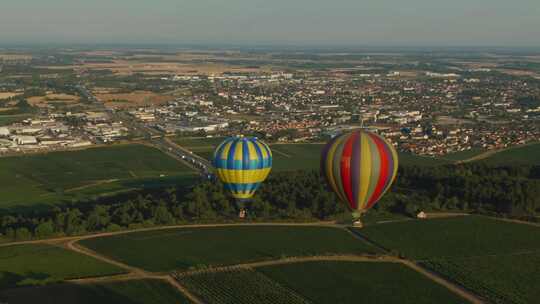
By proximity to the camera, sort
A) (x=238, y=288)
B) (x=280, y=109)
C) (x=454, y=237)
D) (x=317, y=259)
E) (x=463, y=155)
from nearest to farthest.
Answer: (x=238, y=288) → (x=317, y=259) → (x=454, y=237) → (x=463, y=155) → (x=280, y=109)

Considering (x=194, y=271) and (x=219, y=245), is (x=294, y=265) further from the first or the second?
(x=219, y=245)

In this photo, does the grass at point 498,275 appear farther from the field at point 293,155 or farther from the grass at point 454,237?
the field at point 293,155

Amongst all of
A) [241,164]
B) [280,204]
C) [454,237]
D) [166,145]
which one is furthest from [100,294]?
[166,145]

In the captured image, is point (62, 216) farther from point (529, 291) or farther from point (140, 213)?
point (529, 291)

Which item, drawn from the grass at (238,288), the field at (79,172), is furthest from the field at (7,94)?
the grass at (238,288)

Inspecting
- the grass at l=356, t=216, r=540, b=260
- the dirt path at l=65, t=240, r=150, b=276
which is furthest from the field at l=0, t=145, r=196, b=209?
the grass at l=356, t=216, r=540, b=260
